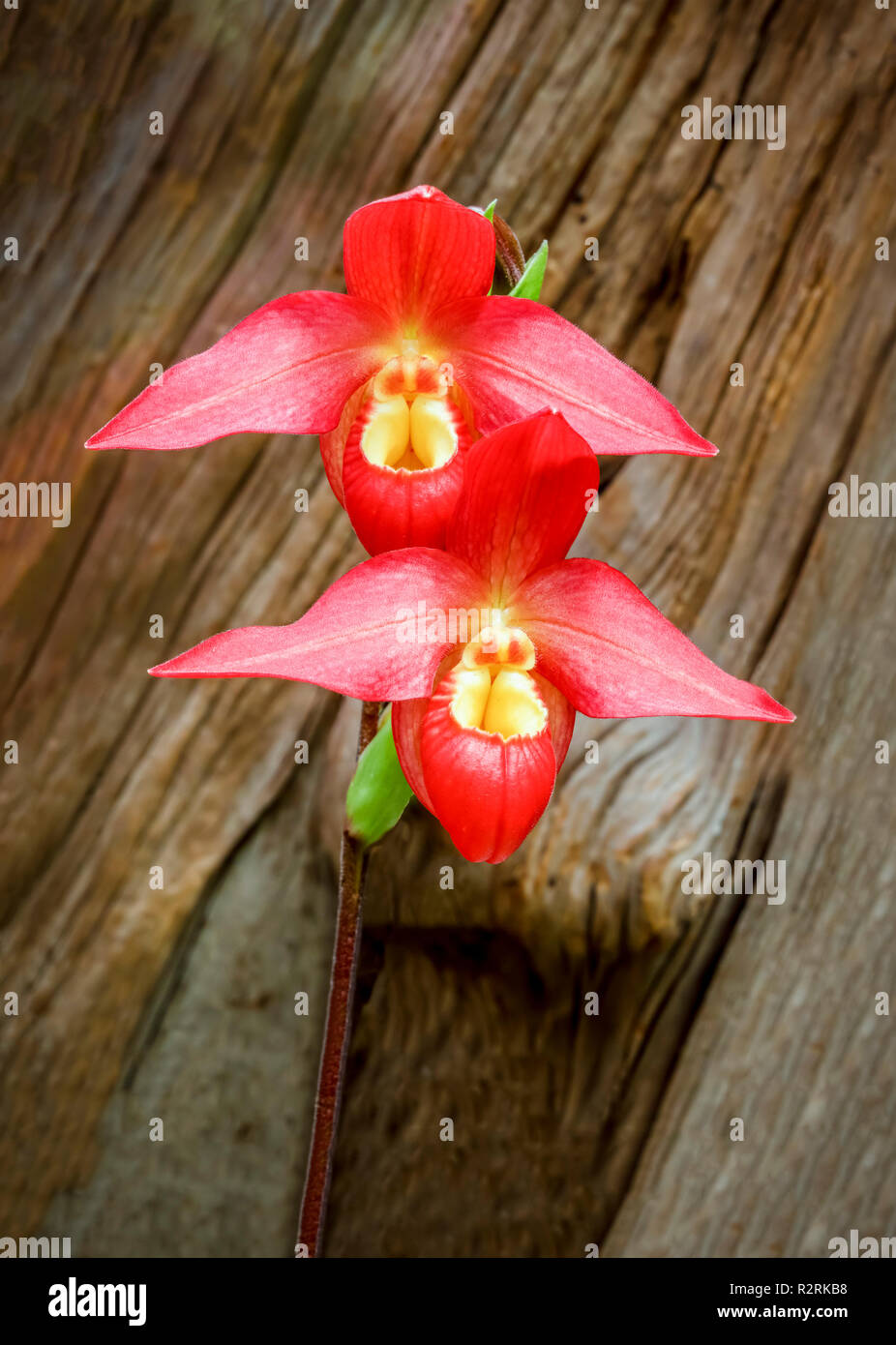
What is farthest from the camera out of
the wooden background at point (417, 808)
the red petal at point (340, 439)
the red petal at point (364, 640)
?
the wooden background at point (417, 808)

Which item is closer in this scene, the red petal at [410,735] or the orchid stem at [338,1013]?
the red petal at [410,735]

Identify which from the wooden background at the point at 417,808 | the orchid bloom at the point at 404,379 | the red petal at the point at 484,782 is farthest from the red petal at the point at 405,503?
the wooden background at the point at 417,808

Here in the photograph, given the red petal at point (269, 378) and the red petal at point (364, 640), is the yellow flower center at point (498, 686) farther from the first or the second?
the red petal at point (269, 378)

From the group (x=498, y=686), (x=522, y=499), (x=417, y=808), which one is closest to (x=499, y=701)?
(x=498, y=686)

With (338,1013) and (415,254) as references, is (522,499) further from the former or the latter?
(338,1013)

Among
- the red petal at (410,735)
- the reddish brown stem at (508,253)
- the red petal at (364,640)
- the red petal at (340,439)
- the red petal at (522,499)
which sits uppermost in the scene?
the reddish brown stem at (508,253)
